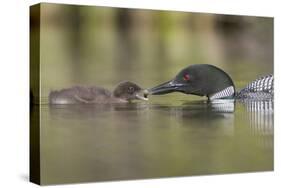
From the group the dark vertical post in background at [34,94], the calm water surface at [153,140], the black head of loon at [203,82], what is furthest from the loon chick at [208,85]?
the dark vertical post in background at [34,94]

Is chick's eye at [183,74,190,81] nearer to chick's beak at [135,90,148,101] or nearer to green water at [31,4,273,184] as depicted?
green water at [31,4,273,184]

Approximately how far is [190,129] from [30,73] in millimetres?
1890

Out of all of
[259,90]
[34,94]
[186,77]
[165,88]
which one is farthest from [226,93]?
[34,94]

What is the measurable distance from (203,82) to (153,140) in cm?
102

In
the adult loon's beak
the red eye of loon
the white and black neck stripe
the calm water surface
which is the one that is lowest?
the calm water surface

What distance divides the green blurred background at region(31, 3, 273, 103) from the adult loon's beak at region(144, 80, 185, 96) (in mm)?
67

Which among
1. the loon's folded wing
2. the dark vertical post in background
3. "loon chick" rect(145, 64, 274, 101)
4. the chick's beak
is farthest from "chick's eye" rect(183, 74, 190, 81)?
the dark vertical post in background

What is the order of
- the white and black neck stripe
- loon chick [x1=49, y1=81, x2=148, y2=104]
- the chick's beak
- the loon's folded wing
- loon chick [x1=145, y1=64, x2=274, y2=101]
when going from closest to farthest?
loon chick [x1=49, y1=81, x2=148, y2=104] < the chick's beak < loon chick [x1=145, y1=64, x2=274, y2=101] < the white and black neck stripe < the loon's folded wing

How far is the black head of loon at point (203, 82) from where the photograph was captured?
8305mm

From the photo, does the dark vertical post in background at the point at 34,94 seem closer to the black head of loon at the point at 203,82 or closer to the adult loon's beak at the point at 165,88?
the adult loon's beak at the point at 165,88

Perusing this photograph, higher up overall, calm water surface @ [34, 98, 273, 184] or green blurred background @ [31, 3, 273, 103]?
green blurred background @ [31, 3, 273, 103]

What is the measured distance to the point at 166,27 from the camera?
27.0ft

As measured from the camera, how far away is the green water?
298 inches

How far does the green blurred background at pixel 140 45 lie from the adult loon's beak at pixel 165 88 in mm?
67
